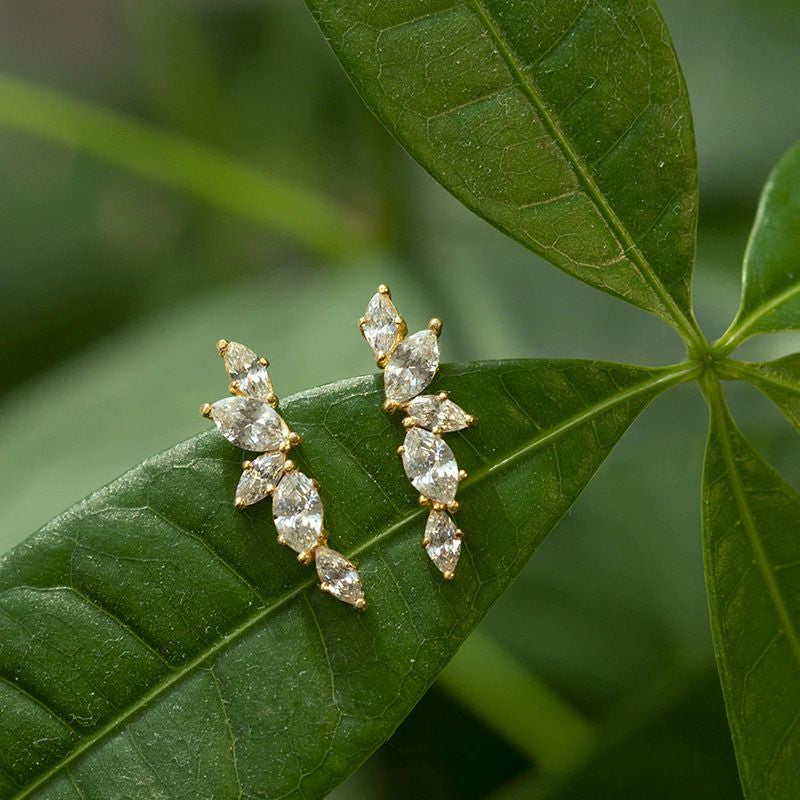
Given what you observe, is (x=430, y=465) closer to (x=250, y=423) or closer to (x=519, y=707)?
(x=250, y=423)

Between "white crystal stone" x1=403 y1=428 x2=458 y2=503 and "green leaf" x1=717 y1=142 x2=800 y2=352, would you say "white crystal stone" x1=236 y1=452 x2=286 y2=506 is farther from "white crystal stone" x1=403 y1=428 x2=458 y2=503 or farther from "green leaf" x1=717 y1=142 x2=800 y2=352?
"green leaf" x1=717 y1=142 x2=800 y2=352

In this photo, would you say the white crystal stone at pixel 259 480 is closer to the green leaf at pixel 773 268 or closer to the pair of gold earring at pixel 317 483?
the pair of gold earring at pixel 317 483

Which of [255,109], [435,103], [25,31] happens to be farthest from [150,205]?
[435,103]

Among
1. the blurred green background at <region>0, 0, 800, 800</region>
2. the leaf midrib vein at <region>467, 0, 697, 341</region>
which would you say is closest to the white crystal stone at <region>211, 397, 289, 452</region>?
the leaf midrib vein at <region>467, 0, 697, 341</region>

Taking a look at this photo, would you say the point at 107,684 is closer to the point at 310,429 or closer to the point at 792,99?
the point at 310,429

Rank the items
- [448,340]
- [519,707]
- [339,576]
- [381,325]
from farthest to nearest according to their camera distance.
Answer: [448,340] < [519,707] < [381,325] < [339,576]

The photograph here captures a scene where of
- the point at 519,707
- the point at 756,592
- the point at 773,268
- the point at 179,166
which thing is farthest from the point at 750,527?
the point at 179,166
